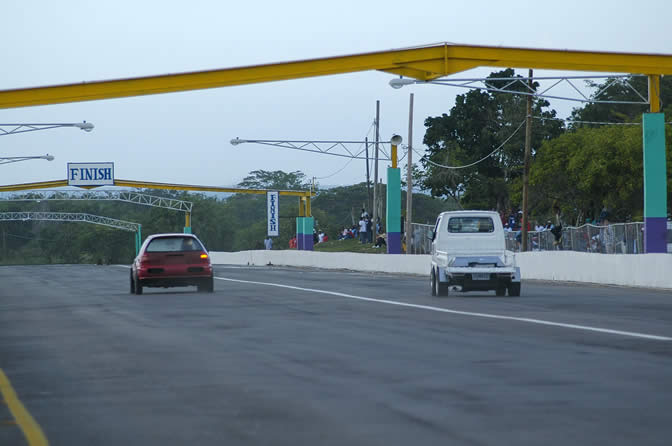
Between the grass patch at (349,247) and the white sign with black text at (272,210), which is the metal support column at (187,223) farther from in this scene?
the white sign with black text at (272,210)

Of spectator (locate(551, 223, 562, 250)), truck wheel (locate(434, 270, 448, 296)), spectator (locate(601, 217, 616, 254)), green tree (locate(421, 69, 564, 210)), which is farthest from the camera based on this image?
green tree (locate(421, 69, 564, 210))

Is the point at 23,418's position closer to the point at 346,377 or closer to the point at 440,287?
the point at 346,377

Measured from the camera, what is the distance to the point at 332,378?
8906 millimetres

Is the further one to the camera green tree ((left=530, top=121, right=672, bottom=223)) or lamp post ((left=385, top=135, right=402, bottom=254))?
green tree ((left=530, top=121, right=672, bottom=223))

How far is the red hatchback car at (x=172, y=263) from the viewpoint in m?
25.2

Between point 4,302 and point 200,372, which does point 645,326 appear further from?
point 4,302

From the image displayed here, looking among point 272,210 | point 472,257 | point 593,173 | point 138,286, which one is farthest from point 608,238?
point 272,210

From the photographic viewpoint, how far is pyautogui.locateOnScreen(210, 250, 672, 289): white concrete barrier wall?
26438 mm

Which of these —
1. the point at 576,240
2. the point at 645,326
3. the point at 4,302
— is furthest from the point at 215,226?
the point at 645,326

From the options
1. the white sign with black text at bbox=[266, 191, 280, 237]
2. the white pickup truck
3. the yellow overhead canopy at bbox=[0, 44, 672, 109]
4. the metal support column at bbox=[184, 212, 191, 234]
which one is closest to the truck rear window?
the white pickup truck

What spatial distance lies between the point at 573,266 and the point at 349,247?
40.4m

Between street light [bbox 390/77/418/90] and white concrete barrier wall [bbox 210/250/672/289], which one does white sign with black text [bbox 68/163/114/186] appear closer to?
white concrete barrier wall [bbox 210/250/672/289]

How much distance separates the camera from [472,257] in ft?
74.2

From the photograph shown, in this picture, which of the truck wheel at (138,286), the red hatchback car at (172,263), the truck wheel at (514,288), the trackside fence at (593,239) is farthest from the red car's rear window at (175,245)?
the truck wheel at (514,288)
